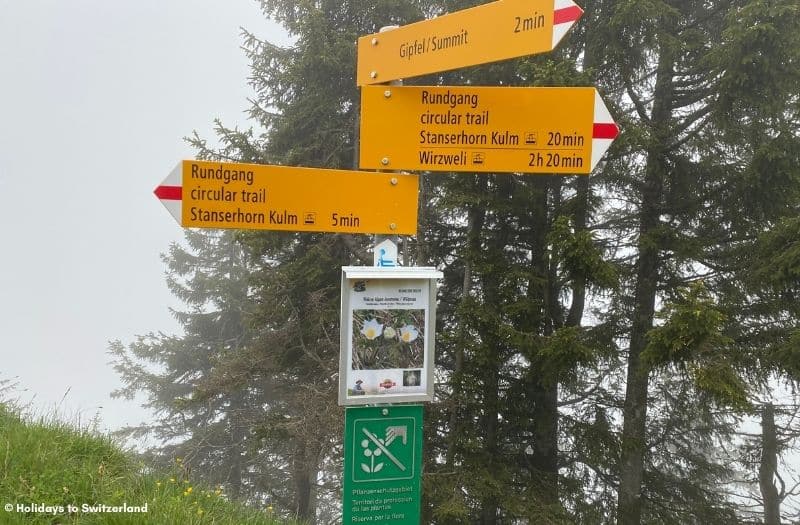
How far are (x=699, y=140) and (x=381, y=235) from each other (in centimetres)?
784

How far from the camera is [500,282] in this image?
29.9 feet

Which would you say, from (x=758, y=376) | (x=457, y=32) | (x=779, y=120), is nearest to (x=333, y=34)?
(x=779, y=120)

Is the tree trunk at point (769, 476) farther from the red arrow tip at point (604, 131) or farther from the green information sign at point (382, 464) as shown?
the green information sign at point (382, 464)

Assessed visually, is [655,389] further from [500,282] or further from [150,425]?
[150,425]

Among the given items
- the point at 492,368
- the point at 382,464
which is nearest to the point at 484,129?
the point at 382,464

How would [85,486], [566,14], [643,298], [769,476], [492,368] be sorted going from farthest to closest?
[769,476] → [643,298] → [492,368] → [85,486] → [566,14]

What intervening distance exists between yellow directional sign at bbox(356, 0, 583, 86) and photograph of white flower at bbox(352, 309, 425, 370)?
1.30m

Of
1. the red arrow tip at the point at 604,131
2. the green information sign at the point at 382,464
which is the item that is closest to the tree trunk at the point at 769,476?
the red arrow tip at the point at 604,131

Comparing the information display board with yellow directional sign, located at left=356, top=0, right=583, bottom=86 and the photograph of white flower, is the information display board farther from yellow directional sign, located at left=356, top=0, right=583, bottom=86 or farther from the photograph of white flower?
yellow directional sign, located at left=356, top=0, right=583, bottom=86

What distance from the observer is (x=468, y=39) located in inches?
107

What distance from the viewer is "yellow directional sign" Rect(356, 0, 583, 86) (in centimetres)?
246

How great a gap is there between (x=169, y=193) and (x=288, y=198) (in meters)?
0.60

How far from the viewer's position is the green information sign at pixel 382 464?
2.75m

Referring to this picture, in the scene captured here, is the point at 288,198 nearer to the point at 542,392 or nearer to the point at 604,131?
the point at 604,131
